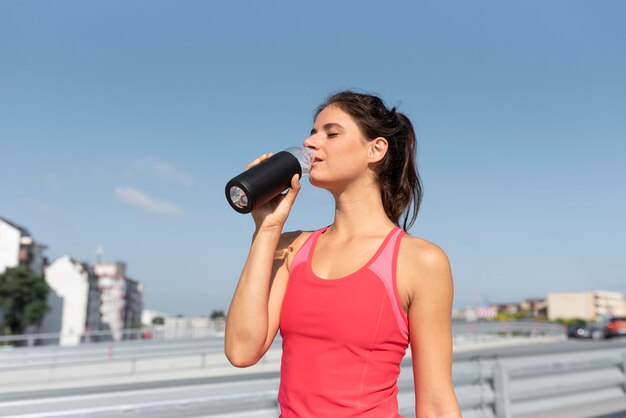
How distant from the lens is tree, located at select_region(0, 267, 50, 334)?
226 ft

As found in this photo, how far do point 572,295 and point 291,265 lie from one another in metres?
206

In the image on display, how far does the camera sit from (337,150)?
233cm

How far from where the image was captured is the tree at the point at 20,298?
68.8 m

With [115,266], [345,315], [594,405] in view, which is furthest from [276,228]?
[115,266]

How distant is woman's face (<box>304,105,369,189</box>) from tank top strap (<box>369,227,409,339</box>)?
331 mm

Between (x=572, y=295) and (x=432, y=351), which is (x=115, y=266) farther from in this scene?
(x=432, y=351)

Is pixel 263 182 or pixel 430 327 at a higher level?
pixel 263 182

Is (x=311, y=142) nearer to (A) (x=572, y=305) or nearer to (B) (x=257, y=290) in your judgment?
(B) (x=257, y=290)

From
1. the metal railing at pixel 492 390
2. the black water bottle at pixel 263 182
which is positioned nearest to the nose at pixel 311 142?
the black water bottle at pixel 263 182

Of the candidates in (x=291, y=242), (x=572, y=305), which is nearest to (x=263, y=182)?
(x=291, y=242)

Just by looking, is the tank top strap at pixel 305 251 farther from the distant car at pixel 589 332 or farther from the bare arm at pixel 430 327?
the distant car at pixel 589 332

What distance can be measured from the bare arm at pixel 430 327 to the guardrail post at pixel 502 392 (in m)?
4.22

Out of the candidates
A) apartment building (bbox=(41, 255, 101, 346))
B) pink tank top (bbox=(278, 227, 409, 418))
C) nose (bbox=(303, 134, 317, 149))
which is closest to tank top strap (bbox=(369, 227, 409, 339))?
pink tank top (bbox=(278, 227, 409, 418))

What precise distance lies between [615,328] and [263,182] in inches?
1561
